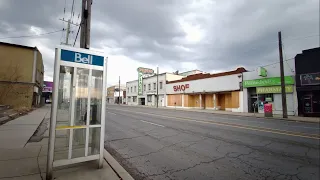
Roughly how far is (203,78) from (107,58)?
28393mm

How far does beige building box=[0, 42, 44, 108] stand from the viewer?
21.1 m

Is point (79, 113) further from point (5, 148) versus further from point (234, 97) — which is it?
point (234, 97)

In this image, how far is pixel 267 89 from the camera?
22.2 m

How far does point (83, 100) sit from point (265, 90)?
2334cm

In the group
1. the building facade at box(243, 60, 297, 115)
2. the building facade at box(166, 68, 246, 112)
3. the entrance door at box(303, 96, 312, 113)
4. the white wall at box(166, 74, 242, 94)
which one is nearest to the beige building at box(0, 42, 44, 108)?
the building facade at box(166, 68, 246, 112)

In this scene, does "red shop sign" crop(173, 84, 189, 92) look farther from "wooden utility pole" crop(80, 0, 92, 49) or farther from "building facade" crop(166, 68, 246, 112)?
"wooden utility pole" crop(80, 0, 92, 49)

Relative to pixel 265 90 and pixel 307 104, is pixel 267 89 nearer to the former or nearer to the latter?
pixel 265 90

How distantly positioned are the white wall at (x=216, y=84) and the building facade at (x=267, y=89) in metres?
1.56

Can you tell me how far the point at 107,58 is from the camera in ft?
14.9

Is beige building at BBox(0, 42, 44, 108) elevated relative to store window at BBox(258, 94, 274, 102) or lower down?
elevated

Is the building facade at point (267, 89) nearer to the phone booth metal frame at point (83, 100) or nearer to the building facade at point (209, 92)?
the building facade at point (209, 92)

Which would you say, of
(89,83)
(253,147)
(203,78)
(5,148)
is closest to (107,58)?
(89,83)

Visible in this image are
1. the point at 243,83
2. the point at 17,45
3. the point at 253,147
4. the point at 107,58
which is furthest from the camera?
the point at 243,83

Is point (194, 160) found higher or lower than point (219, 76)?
lower
